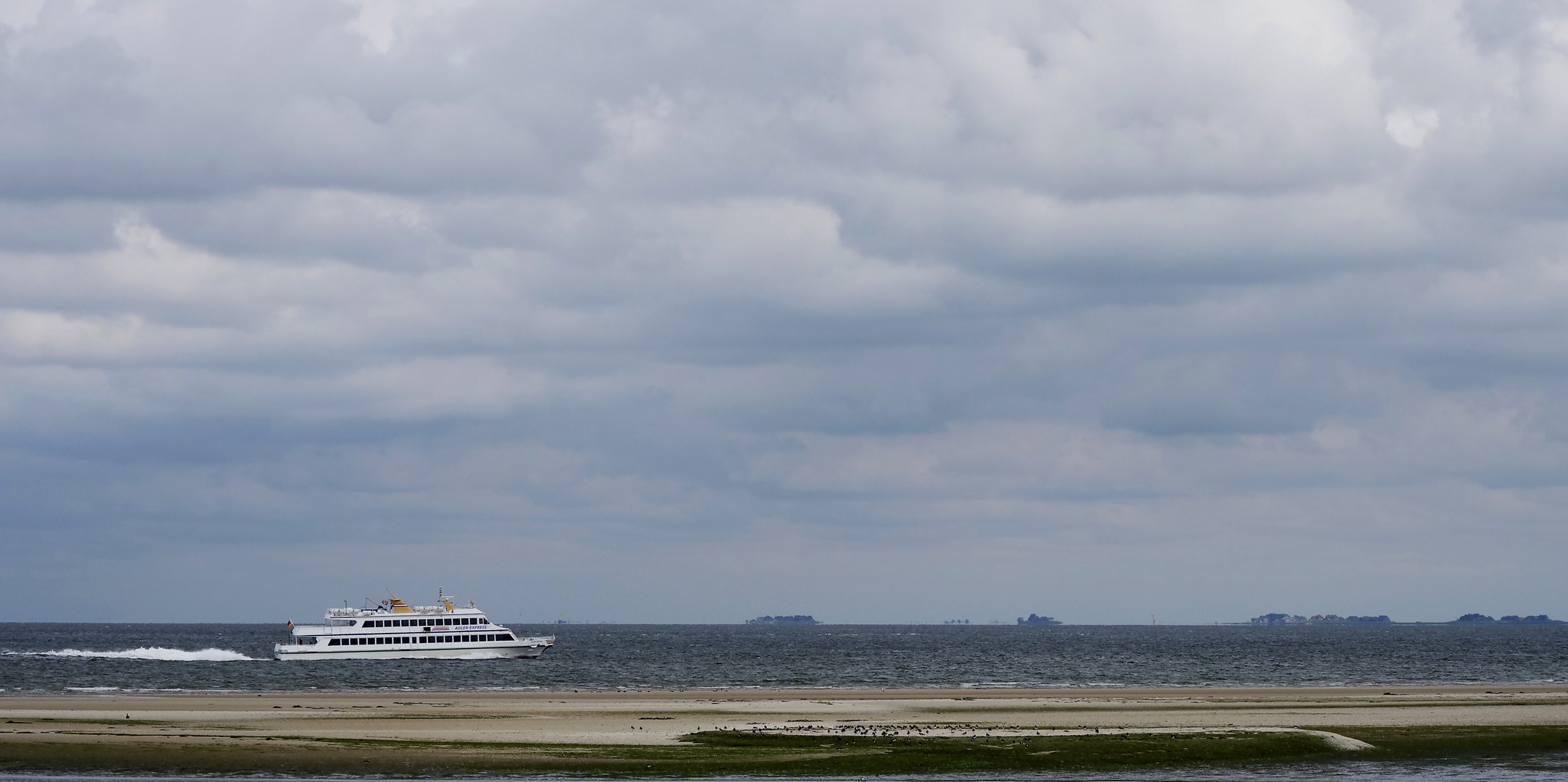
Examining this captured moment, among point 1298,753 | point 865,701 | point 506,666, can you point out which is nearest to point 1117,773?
point 1298,753

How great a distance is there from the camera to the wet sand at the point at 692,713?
2231 inches

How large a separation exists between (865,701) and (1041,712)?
1369 centimetres

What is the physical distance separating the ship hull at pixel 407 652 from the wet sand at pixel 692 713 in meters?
58.1

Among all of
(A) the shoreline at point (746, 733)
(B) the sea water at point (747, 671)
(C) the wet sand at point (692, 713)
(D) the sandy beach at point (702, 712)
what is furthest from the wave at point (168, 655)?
(A) the shoreline at point (746, 733)

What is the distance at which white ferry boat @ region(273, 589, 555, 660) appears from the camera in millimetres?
148500

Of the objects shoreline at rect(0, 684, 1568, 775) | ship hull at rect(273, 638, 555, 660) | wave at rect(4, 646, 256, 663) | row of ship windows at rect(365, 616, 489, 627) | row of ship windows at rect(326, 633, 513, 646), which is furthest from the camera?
wave at rect(4, 646, 256, 663)

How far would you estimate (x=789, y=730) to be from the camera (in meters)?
56.3

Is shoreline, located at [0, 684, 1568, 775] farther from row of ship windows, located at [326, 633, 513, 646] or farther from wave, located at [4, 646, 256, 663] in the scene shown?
wave, located at [4, 646, 256, 663]

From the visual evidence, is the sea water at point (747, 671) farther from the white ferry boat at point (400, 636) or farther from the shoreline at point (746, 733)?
the shoreline at point (746, 733)

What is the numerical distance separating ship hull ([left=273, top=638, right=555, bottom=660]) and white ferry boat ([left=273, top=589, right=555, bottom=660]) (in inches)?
2.7

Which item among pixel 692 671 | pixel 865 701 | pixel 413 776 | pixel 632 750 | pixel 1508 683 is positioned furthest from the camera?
pixel 692 671

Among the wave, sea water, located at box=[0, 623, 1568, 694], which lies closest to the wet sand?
sea water, located at box=[0, 623, 1568, 694]

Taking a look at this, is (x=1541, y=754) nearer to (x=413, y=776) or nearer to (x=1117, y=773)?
(x=1117, y=773)

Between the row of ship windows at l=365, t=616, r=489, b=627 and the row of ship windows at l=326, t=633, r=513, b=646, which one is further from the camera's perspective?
the row of ship windows at l=365, t=616, r=489, b=627
